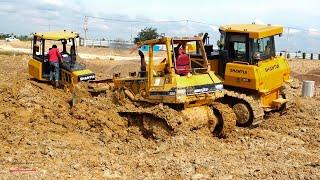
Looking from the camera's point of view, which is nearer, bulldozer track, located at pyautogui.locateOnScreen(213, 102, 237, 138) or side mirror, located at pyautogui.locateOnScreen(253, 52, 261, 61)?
bulldozer track, located at pyautogui.locateOnScreen(213, 102, 237, 138)

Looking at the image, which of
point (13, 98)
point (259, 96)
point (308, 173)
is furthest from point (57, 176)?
point (259, 96)

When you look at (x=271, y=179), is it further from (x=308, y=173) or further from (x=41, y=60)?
(x=41, y=60)

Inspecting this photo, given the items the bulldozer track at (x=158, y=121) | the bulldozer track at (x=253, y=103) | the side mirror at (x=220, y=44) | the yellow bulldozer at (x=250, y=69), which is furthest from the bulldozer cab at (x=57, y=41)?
the bulldozer track at (x=253, y=103)

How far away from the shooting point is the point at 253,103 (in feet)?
42.1

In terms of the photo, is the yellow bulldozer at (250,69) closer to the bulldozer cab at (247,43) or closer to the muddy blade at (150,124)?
the bulldozer cab at (247,43)

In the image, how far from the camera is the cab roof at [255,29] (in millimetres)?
13078

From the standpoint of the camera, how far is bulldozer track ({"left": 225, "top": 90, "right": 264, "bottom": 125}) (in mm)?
12773

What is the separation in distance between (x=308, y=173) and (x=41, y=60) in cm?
1018

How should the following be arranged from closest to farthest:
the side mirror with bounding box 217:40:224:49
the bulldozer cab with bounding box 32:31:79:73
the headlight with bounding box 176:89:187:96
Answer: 1. the headlight with bounding box 176:89:187:96
2. the side mirror with bounding box 217:40:224:49
3. the bulldozer cab with bounding box 32:31:79:73

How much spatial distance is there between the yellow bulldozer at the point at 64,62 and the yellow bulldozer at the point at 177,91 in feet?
10.9

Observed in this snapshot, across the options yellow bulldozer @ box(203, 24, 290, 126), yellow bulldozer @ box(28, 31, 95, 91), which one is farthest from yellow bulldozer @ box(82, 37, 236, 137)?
yellow bulldozer @ box(28, 31, 95, 91)

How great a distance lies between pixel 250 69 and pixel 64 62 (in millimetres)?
6281

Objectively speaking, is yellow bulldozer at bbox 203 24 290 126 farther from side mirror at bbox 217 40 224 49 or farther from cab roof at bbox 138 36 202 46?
cab roof at bbox 138 36 202 46

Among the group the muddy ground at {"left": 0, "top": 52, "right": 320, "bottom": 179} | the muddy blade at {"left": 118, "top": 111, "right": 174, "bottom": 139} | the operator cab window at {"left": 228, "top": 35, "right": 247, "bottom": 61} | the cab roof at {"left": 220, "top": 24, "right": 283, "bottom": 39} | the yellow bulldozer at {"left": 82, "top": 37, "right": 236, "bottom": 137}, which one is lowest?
the muddy ground at {"left": 0, "top": 52, "right": 320, "bottom": 179}
